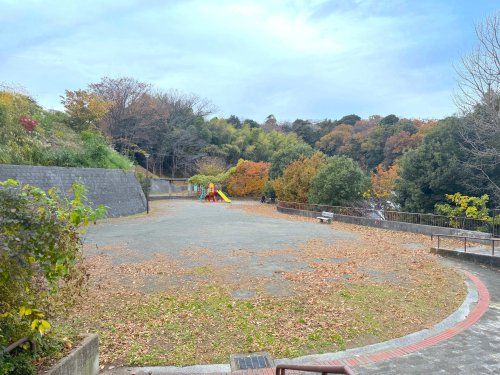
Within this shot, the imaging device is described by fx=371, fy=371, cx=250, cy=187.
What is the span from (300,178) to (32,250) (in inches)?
1025

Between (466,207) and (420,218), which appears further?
(420,218)

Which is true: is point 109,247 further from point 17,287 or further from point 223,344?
point 17,287

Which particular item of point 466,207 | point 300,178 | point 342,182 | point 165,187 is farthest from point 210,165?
point 466,207

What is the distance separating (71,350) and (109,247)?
971 centimetres

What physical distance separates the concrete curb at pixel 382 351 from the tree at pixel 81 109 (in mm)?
30666

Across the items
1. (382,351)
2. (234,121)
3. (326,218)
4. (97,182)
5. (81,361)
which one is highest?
(234,121)

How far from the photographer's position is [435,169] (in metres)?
18.8

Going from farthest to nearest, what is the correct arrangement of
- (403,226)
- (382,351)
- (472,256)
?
(403,226), (472,256), (382,351)

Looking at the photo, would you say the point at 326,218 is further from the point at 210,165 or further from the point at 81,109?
the point at 210,165

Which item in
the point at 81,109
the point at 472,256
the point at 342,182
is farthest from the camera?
the point at 81,109

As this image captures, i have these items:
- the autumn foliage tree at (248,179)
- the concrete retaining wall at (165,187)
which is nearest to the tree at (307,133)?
the autumn foliage tree at (248,179)

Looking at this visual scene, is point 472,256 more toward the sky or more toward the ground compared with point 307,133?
more toward the ground

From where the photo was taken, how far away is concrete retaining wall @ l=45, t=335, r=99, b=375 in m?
3.77

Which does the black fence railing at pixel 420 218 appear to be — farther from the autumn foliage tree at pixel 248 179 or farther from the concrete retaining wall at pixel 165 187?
the concrete retaining wall at pixel 165 187
